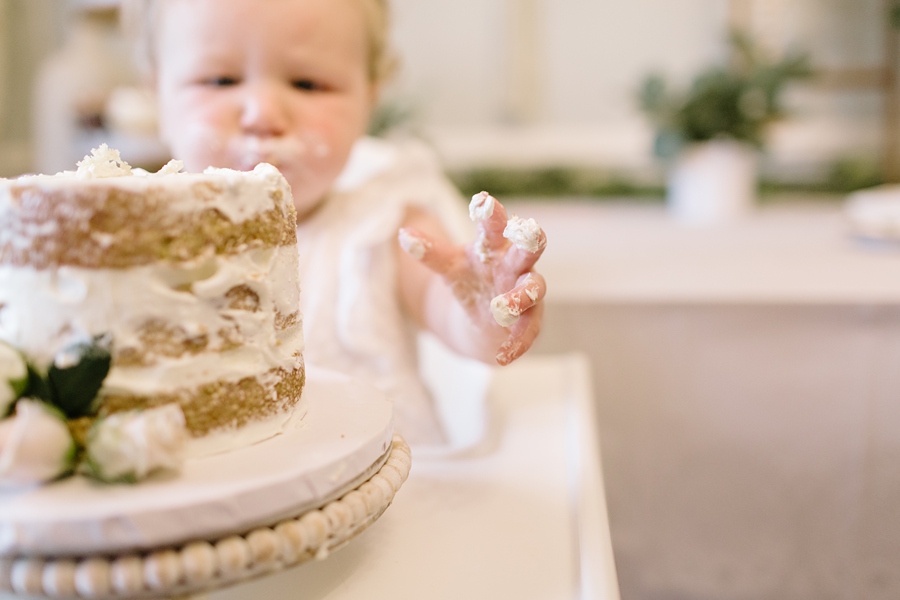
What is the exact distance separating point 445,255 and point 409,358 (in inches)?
13.7

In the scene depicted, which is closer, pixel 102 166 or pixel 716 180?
pixel 102 166

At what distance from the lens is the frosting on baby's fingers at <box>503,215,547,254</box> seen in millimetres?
399

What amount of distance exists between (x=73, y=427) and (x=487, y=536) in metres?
0.23

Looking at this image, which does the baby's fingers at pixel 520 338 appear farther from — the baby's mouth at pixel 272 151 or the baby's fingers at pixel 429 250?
the baby's mouth at pixel 272 151

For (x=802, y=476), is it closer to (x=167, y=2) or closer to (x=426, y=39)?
(x=167, y=2)

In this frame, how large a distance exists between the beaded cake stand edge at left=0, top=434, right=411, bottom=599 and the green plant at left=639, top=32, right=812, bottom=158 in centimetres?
146

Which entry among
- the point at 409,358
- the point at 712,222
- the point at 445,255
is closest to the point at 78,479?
the point at 445,255

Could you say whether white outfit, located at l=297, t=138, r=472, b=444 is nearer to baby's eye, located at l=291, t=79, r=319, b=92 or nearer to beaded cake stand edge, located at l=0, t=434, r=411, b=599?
baby's eye, located at l=291, t=79, r=319, b=92

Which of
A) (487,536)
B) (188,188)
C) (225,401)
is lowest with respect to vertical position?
(487,536)

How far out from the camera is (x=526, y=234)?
1.31ft

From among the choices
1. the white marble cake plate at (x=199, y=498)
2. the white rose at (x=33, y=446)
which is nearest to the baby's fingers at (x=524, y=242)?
the white marble cake plate at (x=199, y=498)

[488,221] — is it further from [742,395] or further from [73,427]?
[742,395]

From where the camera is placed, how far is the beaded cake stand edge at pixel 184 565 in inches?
11.6

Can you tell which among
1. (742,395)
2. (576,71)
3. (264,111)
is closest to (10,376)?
(264,111)
